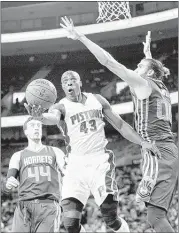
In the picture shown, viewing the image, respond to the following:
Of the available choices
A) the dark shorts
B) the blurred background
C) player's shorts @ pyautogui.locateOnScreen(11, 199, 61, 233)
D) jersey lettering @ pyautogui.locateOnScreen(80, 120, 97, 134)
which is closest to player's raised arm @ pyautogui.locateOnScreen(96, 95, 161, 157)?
the dark shorts

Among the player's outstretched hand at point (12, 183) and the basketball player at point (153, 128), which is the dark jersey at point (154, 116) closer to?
the basketball player at point (153, 128)

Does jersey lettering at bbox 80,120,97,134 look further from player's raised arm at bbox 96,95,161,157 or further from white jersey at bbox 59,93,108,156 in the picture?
player's raised arm at bbox 96,95,161,157

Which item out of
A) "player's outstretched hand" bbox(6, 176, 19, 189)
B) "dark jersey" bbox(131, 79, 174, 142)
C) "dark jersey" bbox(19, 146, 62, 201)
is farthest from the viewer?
"dark jersey" bbox(19, 146, 62, 201)

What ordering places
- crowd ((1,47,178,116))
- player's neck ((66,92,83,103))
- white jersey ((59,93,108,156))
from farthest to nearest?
crowd ((1,47,178,116)) < player's neck ((66,92,83,103)) < white jersey ((59,93,108,156))

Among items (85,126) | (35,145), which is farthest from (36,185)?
(85,126)

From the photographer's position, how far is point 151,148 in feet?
15.9

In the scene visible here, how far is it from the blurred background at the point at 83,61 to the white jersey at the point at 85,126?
637 cm

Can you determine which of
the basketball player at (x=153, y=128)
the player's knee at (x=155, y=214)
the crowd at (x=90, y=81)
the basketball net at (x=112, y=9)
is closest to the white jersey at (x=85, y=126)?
the basketball player at (x=153, y=128)

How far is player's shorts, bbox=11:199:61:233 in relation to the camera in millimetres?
5649

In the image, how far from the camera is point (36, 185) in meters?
5.94

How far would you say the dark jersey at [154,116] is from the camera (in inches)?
197

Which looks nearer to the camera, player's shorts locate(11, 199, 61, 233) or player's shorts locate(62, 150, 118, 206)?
player's shorts locate(62, 150, 118, 206)

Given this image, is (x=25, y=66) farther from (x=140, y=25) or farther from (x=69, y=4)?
(x=140, y=25)

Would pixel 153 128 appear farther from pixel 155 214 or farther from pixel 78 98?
pixel 78 98
